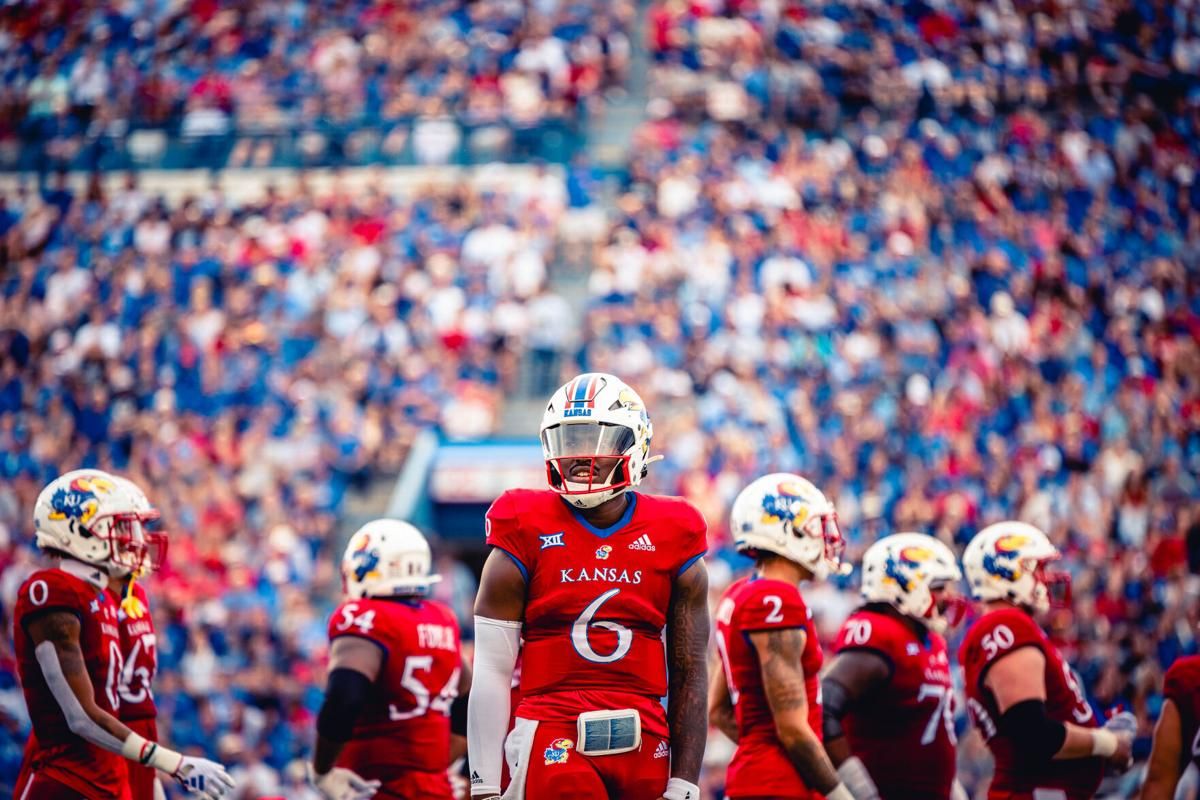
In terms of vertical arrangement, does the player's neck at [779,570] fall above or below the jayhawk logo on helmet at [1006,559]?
above

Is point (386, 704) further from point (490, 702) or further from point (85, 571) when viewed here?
point (490, 702)

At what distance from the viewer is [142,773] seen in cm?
656

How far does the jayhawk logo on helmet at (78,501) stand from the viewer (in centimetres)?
638

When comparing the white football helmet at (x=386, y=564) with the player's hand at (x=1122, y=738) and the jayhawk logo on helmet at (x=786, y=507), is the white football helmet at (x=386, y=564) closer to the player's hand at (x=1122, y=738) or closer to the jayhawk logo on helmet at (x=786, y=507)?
the jayhawk logo on helmet at (x=786, y=507)

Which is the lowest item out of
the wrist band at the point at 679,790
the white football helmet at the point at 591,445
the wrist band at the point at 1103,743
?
the wrist band at the point at 1103,743

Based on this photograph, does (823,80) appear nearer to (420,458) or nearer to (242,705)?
(420,458)

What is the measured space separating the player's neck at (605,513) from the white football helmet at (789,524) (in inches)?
48.7

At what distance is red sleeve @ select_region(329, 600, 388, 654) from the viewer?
22.3 feet

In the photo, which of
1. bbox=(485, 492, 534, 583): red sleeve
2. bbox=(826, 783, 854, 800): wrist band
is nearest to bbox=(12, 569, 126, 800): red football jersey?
bbox=(485, 492, 534, 583): red sleeve

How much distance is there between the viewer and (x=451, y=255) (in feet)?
65.4

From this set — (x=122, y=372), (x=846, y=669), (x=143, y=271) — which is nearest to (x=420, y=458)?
(x=122, y=372)

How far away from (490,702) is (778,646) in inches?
53.0

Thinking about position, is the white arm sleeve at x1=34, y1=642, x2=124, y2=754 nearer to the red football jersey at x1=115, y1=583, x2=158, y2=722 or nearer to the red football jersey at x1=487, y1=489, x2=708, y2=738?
the red football jersey at x1=115, y1=583, x2=158, y2=722

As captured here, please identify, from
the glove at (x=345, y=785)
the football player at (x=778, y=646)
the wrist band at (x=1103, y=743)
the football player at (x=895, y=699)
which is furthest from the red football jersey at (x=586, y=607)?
the wrist band at (x=1103, y=743)
